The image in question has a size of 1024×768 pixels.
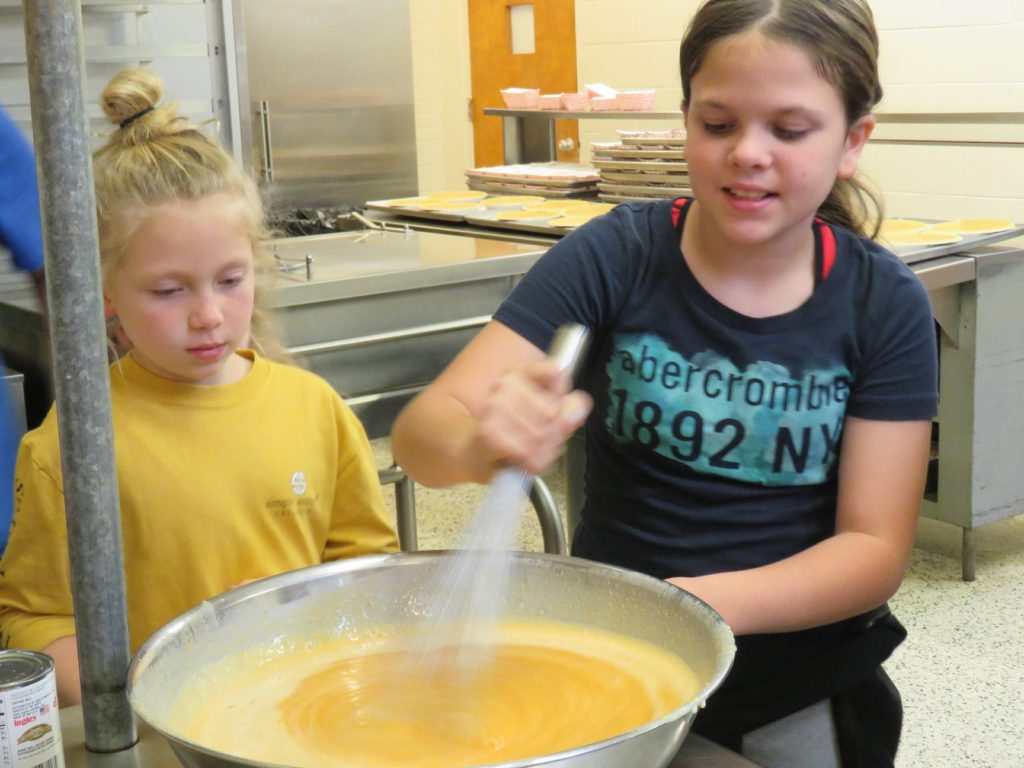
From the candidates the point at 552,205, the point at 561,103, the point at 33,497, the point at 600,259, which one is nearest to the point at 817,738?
the point at 600,259

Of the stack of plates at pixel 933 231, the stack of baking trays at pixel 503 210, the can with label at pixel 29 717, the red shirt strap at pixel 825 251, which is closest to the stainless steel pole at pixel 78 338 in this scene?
the can with label at pixel 29 717

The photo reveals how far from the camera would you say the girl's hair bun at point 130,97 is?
1.32 meters

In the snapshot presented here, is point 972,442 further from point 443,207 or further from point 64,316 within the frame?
point 64,316

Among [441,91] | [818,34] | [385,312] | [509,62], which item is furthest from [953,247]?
[441,91]

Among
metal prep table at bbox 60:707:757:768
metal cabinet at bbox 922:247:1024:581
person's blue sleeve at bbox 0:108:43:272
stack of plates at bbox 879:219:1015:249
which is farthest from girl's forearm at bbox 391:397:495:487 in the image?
metal cabinet at bbox 922:247:1024:581

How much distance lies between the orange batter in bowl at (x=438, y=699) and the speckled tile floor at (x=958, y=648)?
132 cm

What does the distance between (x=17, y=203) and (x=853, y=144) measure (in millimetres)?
1051

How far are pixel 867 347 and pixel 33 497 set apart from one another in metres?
0.76

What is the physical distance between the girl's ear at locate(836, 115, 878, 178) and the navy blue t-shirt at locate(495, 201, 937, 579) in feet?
0.21

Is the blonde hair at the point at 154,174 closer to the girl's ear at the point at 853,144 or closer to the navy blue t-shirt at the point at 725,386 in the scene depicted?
the navy blue t-shirt at the point at 725,386

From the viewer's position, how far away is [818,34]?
1.06 m

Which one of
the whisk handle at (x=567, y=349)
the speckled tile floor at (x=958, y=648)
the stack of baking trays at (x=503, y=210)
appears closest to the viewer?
the whisk handle at (x=567, y=349)

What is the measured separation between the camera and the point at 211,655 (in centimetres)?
71

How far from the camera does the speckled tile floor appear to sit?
2230mm
